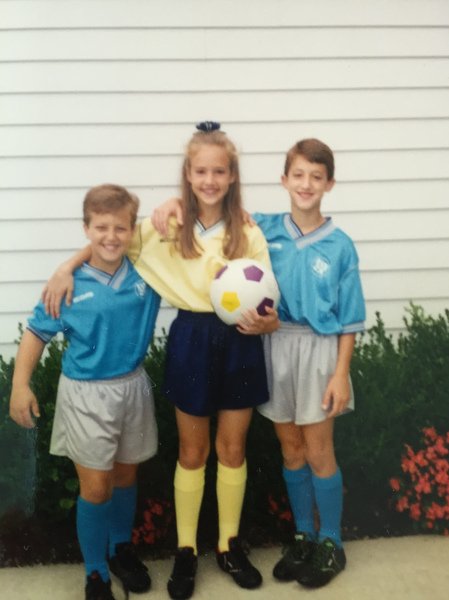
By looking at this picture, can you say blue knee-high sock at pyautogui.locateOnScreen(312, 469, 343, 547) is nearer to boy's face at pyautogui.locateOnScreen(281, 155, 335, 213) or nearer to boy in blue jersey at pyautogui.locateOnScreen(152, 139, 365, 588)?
boy in blue jersey at pyautogui.locateOnScreen(152, 139, 365, 588)

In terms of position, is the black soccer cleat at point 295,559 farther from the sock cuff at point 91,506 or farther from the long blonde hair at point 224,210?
the long blonde hair at point 224,210

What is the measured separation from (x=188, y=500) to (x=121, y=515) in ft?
0.97

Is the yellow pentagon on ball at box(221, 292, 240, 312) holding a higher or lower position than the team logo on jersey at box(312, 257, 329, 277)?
lower

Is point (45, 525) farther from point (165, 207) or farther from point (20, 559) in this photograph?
point (165, 207)

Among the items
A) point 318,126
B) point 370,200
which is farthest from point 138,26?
point 370,200

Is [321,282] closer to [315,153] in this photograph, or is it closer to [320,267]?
[320,267]

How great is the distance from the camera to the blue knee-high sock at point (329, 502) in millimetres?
3197

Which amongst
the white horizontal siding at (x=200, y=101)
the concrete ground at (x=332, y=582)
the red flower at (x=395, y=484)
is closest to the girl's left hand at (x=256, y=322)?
the concrete ground at (x=332, y=582)

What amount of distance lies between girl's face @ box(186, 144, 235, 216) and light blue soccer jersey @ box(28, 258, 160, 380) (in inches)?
17.3

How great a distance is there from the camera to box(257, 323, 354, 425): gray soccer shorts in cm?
307

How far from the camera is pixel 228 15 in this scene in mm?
4270

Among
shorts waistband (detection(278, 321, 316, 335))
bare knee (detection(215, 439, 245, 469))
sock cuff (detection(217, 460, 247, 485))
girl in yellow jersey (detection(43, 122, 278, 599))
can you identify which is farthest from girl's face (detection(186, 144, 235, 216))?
sock cuff (detection(217, 460, 247, 485))

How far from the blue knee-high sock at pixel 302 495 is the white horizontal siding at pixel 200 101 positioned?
1.50 m

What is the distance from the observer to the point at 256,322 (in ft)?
9.35
